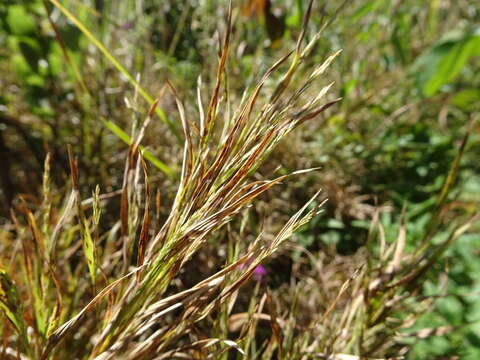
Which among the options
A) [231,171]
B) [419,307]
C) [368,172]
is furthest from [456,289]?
[231,171]

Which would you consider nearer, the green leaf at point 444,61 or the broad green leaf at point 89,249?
the broad green leaf at point 89,249

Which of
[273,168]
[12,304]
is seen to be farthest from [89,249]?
[273,168]

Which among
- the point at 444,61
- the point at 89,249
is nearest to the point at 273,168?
the point at 444,61

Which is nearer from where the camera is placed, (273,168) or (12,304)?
(12,304)

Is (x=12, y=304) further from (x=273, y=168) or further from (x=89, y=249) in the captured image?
(x=273, y=168)

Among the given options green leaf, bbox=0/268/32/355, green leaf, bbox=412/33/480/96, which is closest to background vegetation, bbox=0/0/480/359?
green leaf, bbox=412/33/480/96

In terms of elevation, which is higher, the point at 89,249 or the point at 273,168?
the point at 89,249

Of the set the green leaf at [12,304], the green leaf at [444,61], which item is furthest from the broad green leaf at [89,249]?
the green leaf at [444,61]

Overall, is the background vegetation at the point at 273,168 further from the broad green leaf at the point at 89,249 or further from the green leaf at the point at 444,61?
the broad green leaf at the point at 89,249

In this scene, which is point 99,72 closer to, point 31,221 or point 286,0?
point 286,0

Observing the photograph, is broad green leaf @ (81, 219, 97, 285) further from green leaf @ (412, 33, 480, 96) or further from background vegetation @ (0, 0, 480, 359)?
green leaf @ (412, 33, 480, 96)

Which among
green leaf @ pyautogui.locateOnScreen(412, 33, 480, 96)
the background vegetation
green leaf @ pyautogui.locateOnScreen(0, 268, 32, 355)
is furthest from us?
green leaf @ pyautogui.locateOnScreen(412, 33, 480, 96)

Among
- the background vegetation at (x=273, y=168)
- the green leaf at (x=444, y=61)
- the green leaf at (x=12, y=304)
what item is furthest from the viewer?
the green leaf at (x=444, y=61)

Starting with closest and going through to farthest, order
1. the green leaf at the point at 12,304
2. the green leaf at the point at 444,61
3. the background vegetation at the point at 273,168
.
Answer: the green leaf at the point at 12,304 < the background vegetation at the point at 273,168 < the green leaf at the point at 444,61
